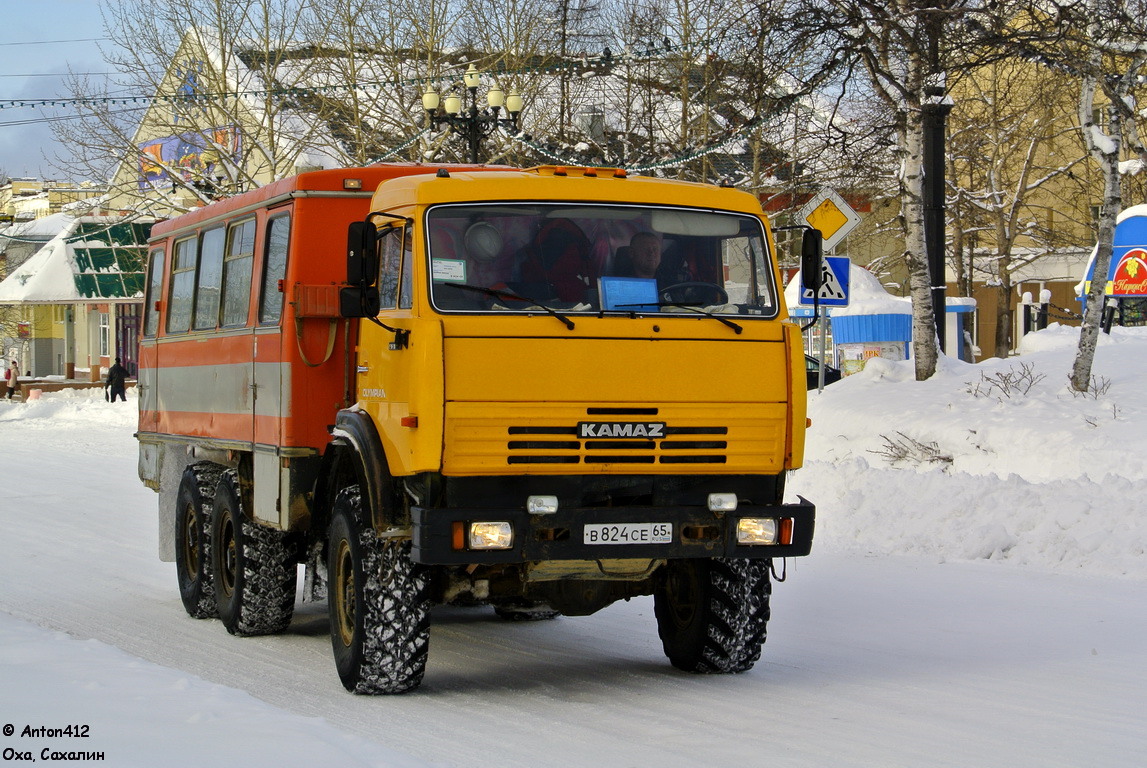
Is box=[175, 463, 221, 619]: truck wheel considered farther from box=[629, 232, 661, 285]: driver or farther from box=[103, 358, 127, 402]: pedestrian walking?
box=[103, 358, 127, 402]: pedestrian walking

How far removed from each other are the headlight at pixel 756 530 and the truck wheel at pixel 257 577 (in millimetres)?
3408

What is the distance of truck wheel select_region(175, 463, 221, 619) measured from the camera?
10.4m

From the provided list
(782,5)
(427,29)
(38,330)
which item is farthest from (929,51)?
A: (38,330)

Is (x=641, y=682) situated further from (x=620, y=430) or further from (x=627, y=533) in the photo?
(x=620, y=430)

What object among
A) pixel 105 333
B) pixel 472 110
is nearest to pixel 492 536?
pixel 472 110

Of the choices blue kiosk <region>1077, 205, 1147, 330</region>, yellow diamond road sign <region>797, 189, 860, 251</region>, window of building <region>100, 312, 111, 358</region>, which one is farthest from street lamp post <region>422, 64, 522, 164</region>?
window of building <region>100, 312, 111, 358</region>

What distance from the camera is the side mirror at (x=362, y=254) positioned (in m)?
7.39

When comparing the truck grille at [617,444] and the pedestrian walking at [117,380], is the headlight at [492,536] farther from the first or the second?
the pedestrian walking at [117,380]

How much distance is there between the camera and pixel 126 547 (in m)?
14.2

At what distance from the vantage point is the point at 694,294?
7.46 metres

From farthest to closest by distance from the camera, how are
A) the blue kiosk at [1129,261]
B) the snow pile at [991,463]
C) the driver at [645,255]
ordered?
the blue kiosk at [1129,261]
the snow pile at [991,463]
the driver at [645,255]

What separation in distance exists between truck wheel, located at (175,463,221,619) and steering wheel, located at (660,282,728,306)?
4.44 m

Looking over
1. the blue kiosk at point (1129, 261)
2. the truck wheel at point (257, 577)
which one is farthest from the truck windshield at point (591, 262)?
the blue kiosk at point (1129, 261)

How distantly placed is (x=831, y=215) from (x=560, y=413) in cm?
951
